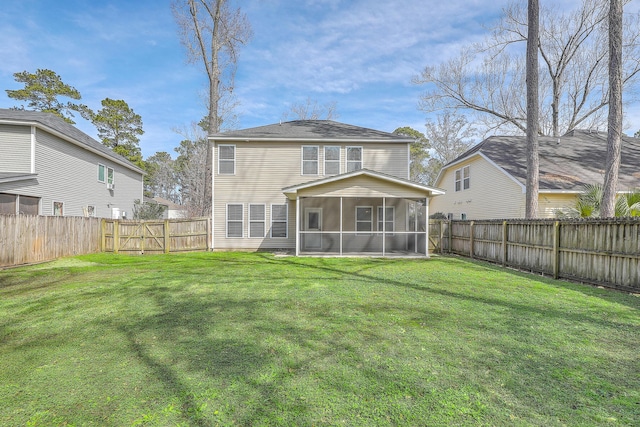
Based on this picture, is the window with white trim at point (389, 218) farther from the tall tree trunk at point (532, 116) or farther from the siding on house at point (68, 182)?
the siding on house at point (68, 182)

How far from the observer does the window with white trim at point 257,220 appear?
566 inches

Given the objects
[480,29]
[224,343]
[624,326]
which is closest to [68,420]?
[224,343]

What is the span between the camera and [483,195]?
16.1 metres

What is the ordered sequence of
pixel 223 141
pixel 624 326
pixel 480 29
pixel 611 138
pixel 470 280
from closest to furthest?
pixel 624 326, pixel 470 280, pixel 611 138, pixel 223 141, pixel 480 29

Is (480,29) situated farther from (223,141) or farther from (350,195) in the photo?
(223,141)

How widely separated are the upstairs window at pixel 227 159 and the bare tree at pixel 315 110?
58.5 ft

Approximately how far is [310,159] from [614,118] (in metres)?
10.4

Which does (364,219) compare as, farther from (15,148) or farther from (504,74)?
(504,74)

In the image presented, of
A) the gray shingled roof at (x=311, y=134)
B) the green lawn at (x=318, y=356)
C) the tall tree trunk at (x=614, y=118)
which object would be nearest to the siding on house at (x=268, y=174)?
the gray shingled roof at (x=311, y=134)

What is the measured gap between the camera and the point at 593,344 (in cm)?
367

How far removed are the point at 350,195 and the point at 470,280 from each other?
547 cm

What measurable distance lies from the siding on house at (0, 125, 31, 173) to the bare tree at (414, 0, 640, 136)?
20.4 meters

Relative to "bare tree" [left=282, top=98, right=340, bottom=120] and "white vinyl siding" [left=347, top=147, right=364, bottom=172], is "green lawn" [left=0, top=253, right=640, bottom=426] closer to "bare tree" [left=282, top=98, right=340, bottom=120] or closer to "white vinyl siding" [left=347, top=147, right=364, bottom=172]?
"white vinyl siding" [left=347, top=147, right=364, bottom=172]

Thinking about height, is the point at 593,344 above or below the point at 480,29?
below
